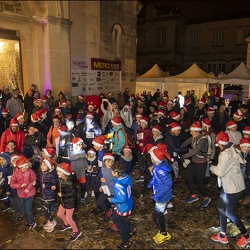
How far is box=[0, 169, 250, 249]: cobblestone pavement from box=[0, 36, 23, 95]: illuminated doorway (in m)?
9.28

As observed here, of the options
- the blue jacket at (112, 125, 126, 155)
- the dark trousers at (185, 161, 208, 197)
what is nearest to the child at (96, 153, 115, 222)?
the blue jacket at (112, 125, 126, 155)

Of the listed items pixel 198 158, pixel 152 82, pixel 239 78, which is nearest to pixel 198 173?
pixel 198 158

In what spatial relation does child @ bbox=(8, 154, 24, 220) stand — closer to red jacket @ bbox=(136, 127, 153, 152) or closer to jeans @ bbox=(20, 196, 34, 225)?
jeans @ bbox=(20, 196, 34, 225)

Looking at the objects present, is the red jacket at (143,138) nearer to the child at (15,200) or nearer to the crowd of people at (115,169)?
the crowd of people at (115,169)

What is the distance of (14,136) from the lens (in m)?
6.70

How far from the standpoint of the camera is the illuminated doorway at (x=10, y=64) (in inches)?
516

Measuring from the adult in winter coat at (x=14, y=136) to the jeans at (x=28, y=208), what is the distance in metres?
1.81

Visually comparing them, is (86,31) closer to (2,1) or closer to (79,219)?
(2,1)

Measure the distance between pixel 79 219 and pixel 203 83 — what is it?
47.5 feet

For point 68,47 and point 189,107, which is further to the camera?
point 68,47

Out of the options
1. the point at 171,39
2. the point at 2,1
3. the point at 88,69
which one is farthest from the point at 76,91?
the point at 171,39

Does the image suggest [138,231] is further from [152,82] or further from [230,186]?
[152,82]

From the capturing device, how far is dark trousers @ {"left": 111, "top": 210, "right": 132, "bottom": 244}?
4.53 metres

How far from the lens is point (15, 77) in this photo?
13.7m
